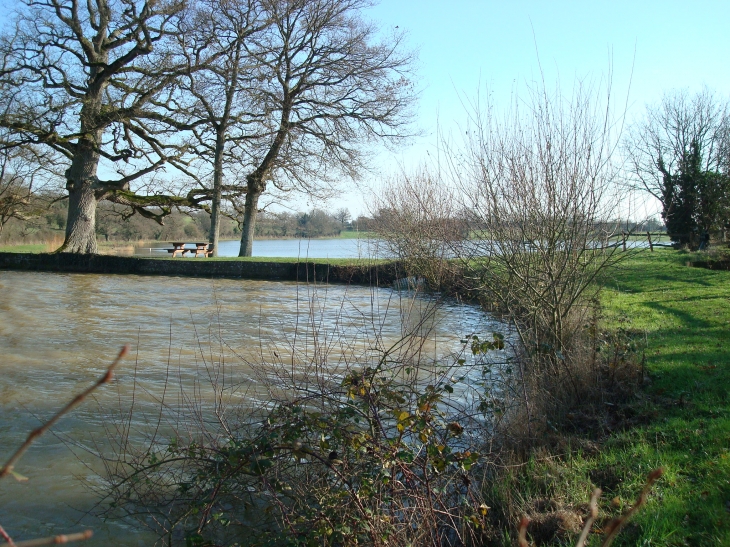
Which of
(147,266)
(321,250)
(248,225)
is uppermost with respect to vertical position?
(248,225)

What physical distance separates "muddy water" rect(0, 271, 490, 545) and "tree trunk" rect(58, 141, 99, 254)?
402 centimetres

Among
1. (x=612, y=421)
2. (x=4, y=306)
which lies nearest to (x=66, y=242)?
(x=4, y=306)

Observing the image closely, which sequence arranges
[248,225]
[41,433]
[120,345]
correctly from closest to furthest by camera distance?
1. [41,433]
2. [120,345]
3. [248,225]

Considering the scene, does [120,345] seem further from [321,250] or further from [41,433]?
[321,250]

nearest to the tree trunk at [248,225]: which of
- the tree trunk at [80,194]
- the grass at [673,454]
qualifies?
the tree trunk at [80,194]

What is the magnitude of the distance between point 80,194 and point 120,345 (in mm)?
16728

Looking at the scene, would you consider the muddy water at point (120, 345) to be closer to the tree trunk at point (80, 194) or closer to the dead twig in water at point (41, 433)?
the dead twig in water at point (41, 433)

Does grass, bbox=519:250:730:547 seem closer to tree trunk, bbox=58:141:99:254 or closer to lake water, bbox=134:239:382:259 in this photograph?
lake water, bbox=134:239:382:259

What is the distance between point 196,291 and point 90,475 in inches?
511

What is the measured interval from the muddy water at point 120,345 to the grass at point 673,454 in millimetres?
1625

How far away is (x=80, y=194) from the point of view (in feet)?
79.2

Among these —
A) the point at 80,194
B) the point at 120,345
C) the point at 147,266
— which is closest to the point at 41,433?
the point at 120,345

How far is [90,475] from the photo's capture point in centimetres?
485

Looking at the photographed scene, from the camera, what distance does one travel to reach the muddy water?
4.54 meters
